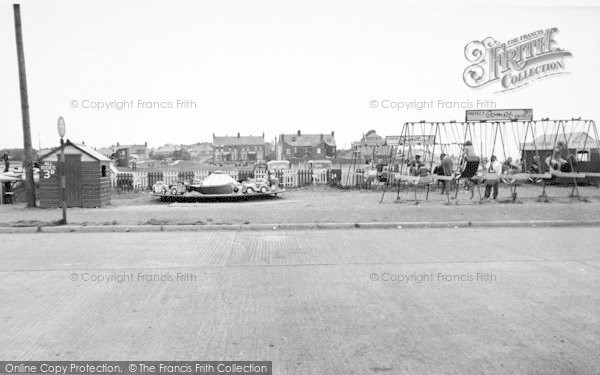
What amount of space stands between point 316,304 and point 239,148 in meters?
113

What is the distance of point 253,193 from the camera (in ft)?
62.7

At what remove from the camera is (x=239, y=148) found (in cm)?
11669

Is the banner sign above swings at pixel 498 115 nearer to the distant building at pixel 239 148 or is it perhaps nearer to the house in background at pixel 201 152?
the distant building at pixel 239 148

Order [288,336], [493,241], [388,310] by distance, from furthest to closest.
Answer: [493,241], [388,310], [288,336]

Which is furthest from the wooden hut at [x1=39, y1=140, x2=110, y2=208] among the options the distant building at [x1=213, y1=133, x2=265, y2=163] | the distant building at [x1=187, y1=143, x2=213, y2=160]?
the distant building at [x1=187, y1=143, x2=213, y2=160]

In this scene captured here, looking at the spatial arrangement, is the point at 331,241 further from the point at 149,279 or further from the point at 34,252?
the point at 34,252

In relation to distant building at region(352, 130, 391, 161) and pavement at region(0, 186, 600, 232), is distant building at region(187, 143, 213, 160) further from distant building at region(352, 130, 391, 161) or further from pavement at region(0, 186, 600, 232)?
pavement at region(0, 186, 600, 232)

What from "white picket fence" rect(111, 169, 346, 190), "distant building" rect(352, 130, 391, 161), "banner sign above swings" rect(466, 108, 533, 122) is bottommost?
"white picket fence" rect(111, 169, 346, 190)

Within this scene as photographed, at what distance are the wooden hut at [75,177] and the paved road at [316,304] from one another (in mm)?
6049

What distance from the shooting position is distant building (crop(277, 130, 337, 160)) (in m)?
100

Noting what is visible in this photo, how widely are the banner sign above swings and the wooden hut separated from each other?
12.2m

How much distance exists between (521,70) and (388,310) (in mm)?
12452

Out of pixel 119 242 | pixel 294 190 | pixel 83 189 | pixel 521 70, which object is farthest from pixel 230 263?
pixel 294 190

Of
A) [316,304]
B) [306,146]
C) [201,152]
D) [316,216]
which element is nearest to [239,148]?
[306,146]
